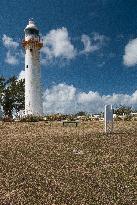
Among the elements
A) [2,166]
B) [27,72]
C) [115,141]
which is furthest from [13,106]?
[2,166]

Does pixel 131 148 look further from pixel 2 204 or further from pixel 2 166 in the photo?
pixel 2 204

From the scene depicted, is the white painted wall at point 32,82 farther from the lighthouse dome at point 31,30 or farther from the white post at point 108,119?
the white post at point 108,119

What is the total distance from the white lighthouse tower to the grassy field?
118ft

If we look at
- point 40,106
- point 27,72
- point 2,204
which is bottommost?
point 2,204

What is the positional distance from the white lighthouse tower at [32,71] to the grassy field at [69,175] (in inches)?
1419

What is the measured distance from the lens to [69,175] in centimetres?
939

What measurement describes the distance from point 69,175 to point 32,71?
43.7m

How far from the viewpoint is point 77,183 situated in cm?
865

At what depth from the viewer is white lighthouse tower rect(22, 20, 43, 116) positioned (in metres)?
50.5

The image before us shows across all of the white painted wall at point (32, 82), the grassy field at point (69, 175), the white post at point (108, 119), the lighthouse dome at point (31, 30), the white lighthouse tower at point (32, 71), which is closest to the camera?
the grassy field at point (69, 175)

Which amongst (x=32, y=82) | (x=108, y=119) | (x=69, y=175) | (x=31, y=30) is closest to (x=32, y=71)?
(x=32, y=82)

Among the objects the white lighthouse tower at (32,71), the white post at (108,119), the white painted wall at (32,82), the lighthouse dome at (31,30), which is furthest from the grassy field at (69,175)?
the lighthouse dome at (31,30)

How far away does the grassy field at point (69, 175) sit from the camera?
7.62 metres

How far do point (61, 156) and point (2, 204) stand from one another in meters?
4.95
